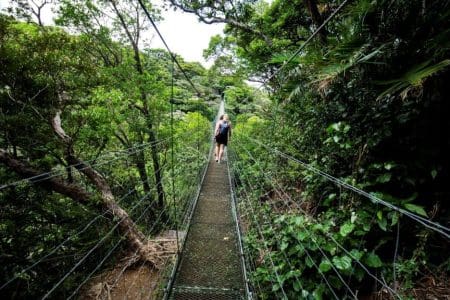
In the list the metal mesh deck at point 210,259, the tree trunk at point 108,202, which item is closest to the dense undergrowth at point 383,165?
the metal mesh deck at point 210,259

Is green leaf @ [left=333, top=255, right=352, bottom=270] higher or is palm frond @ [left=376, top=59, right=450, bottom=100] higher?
palm frond @ [left=376, top=59, right=450, bottom=100]

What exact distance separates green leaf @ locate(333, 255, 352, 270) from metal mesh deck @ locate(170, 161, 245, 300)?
0.66 metres

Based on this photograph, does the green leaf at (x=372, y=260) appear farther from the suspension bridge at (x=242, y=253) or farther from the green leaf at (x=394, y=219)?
the green leaf at (x=394, y=219)

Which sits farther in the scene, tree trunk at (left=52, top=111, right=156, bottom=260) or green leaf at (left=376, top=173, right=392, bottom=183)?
tree trunk at (left=52, top=111, right=156, bottom=260)

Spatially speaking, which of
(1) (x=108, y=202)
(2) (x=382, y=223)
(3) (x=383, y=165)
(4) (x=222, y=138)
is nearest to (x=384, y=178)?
(3) (x=383, y=165)

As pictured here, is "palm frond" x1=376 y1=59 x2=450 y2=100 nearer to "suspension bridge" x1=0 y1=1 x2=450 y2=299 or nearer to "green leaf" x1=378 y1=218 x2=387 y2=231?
"suspension bridge" x1=0 y1=1 x2=450 y2=299

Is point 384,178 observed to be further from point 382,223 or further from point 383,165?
point 382,223

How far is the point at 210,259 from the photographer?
1.74 meters

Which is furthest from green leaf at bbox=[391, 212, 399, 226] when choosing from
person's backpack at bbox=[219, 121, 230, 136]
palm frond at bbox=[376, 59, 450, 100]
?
person's backpack at bbox=[219, 121, 230, 136]

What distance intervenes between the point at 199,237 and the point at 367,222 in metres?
1.33

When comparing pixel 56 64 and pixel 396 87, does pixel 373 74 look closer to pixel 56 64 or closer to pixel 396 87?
pixel 396 87

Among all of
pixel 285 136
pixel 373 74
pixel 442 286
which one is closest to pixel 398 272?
pixel 442 286

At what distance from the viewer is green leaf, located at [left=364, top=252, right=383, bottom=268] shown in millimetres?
1076

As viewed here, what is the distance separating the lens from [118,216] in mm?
2939
